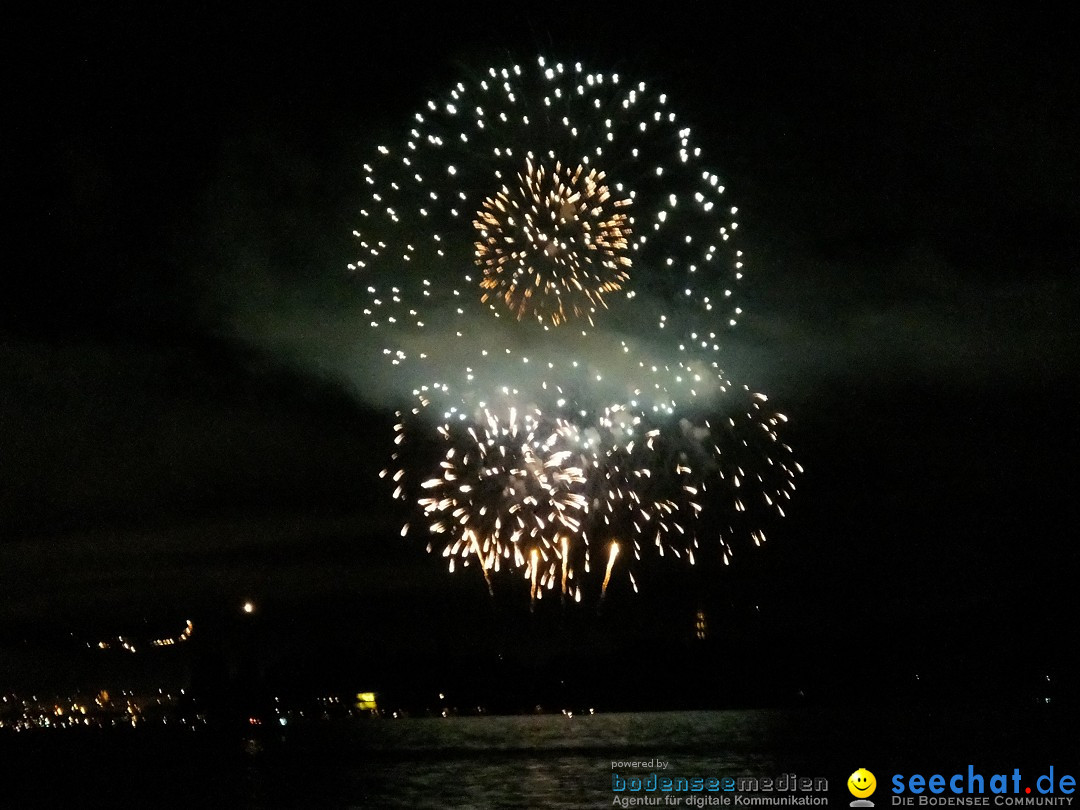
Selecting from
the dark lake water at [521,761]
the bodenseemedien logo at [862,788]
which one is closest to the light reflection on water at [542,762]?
the dark lake water at [521,761]

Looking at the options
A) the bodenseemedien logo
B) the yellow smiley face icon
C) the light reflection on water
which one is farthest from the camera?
the light reflection on water

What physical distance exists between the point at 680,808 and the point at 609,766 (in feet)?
114

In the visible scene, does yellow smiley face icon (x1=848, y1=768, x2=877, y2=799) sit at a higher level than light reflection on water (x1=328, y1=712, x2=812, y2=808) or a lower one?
higher

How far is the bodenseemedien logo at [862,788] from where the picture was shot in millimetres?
42684

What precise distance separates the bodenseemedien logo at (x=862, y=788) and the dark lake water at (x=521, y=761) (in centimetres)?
58

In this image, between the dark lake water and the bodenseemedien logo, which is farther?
the dark lake water

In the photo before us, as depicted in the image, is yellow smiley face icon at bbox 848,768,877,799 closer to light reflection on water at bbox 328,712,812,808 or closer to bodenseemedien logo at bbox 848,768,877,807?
bodenseemedien logo at bbox 848,768,877,807

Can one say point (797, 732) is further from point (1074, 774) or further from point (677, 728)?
point (1074, 774)

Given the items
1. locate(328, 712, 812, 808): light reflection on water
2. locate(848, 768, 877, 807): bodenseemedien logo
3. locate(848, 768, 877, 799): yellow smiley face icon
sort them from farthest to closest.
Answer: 1. locate(328, 712, 812, 808): light reflection on water
2. locate(848, 768, 877, 807): bodenseemedien logo
3. locate(848, 768, 877, 799): yellow smiley face icon

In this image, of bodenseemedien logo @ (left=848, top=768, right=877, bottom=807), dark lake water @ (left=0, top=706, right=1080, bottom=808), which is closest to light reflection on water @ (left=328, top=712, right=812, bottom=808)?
dark lake water @ (left=0, top=706, right=1080, bottom=808)

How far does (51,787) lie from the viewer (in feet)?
268

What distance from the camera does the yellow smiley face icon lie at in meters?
42.2

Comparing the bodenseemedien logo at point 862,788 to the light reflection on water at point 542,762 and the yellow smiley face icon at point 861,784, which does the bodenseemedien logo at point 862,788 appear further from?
the light reflection on water at point 542,762

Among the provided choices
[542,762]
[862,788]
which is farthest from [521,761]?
[862,788]
